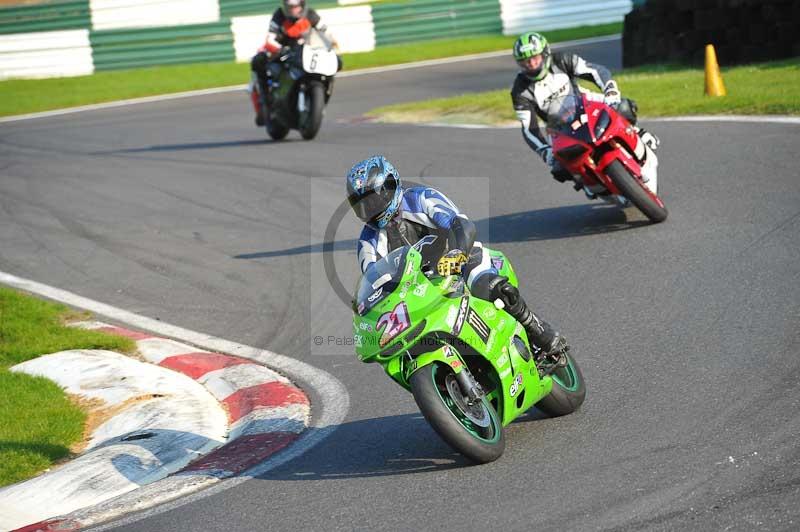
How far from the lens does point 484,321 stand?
572cm

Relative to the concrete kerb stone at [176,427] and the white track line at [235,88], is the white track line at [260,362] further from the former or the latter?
the white track line at [235,88]

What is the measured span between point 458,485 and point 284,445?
4.70 ft

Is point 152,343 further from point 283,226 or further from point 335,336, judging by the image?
point 283,226

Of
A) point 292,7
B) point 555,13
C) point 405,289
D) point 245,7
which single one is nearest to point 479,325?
point 405,289

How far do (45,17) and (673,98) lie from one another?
705 inches

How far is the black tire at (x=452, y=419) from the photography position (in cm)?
524

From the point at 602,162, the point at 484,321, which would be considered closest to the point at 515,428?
the point at 484,321

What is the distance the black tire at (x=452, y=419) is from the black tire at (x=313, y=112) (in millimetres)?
11346

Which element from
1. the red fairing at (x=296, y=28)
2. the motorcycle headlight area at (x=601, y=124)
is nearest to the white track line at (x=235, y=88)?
the red fairing at (x=296, y=28)

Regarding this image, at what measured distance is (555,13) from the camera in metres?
32.3

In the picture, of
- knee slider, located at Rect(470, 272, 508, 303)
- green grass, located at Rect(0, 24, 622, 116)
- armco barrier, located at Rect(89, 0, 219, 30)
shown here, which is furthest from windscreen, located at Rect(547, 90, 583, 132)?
armco barrier, located at Rect(89, 0, 219, 30)

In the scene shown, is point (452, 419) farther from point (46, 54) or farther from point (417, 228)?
point (46, 54)

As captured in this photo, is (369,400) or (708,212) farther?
(708,212)

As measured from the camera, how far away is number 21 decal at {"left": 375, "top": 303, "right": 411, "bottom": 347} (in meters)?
5.33
